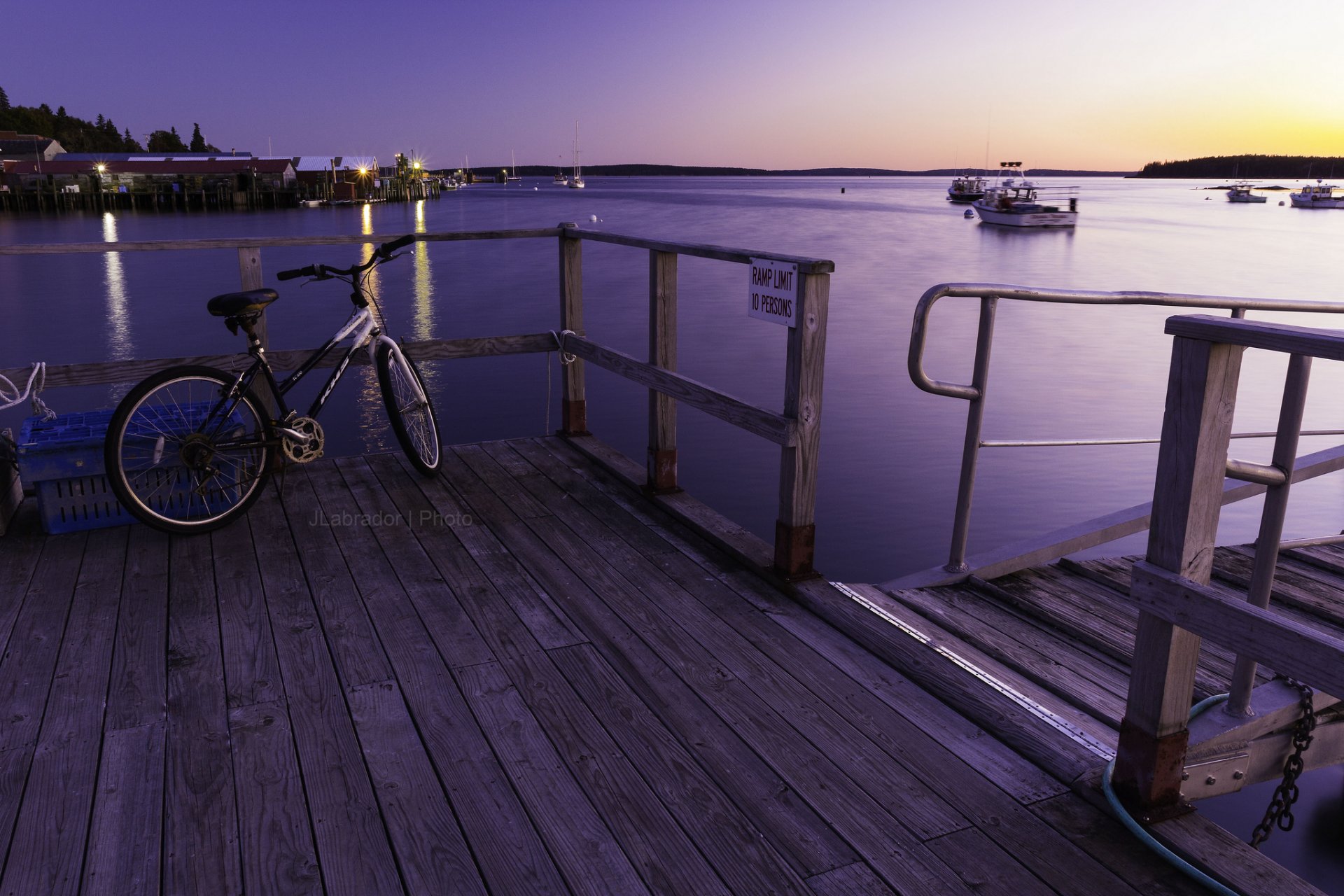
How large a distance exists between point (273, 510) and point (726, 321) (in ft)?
66.9

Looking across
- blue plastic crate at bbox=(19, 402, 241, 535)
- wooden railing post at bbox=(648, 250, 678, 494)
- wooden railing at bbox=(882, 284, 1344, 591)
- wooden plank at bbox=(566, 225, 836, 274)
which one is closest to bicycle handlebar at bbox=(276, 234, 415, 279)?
blue plastic crate at bbox=(19, 402, 241, 535)

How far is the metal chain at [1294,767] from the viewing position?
7.79 feet

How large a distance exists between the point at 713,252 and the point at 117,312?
88.3 ft

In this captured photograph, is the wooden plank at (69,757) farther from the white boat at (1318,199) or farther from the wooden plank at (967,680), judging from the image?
the white boat at (1318,199)

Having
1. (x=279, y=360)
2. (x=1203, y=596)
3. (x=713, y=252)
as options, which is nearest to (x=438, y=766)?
(x=1203, y=596)

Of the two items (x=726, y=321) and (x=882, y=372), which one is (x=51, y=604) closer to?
(x=882, y=372)

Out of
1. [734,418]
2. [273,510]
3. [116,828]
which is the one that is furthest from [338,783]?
[273,510]

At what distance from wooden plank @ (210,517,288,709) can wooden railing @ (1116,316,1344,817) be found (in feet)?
7.71

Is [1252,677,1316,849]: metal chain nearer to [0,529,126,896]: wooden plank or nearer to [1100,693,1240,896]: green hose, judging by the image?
[1100,693,1240,896]: green hose

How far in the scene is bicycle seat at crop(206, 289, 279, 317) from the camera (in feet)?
13.5

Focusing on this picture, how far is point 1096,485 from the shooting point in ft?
43.1

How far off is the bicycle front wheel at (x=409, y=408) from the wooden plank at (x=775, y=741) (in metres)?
1.16

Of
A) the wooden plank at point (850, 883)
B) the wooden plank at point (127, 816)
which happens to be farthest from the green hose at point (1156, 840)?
the wooden plank at point (127, 816)

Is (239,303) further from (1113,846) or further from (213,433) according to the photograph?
(1113,846)
